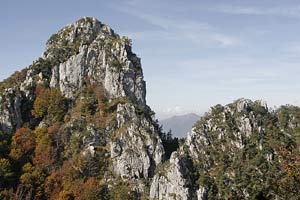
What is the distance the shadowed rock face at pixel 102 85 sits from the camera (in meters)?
95.2

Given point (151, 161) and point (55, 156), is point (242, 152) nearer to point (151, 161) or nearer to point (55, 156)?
point (151, 161)

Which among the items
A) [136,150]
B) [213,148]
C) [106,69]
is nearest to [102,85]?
[106,69]

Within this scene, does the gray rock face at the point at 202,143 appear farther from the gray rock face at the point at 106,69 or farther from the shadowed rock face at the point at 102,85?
the gray rock face at the point at 106,69

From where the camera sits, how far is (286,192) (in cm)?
2694

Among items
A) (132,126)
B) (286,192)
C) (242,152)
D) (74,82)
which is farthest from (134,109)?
(286,192)

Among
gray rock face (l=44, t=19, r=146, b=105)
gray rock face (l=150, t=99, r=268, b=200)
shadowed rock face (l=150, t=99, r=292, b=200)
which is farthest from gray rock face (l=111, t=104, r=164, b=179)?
gray rock face (l=44, t=19, r=146, b=105)

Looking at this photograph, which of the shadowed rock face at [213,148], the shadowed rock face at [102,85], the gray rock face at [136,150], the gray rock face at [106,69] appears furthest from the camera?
the gray rock face at [106,69]

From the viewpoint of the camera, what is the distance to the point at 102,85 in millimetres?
111438

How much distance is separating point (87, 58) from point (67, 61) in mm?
6275

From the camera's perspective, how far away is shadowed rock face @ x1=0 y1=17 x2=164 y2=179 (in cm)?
→ 9525

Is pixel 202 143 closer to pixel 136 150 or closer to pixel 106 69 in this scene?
pixel 136 150

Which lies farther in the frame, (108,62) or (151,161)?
(108,62)

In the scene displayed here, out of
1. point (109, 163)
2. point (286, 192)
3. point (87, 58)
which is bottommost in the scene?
point (286, 192)

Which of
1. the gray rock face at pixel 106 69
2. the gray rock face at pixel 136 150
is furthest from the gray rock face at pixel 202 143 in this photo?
the gray rock face at pixel 106 69
